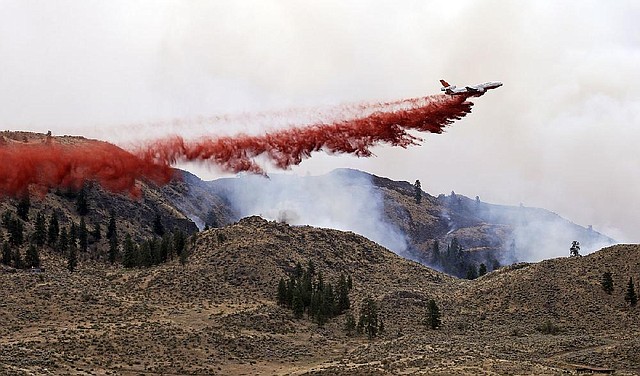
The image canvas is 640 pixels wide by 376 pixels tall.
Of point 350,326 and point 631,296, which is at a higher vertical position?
point 631,296

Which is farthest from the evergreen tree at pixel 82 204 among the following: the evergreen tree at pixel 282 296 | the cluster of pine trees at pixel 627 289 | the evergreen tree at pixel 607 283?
the evergreen tree at pixel 607 283

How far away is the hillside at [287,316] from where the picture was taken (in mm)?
75625

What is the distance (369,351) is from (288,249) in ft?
170

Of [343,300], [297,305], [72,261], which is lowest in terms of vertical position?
[297,305]

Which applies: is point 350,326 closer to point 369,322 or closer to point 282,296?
point 369,322

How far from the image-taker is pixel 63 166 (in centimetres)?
16838

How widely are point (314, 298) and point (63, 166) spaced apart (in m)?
84.0

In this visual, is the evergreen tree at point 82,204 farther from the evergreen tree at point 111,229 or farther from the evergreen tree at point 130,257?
the evergreen tree at point 130,257

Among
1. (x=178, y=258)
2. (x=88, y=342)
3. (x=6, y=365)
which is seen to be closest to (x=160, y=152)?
(x=178, y=258)

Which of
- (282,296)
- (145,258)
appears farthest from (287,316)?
(145,258)

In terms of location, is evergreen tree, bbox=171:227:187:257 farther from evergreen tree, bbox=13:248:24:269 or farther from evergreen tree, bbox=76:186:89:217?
evergreen tree, bbox=76:186:89:217

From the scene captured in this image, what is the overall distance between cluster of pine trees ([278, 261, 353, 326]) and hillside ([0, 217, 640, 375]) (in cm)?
179

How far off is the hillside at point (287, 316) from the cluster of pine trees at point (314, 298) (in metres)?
1.79

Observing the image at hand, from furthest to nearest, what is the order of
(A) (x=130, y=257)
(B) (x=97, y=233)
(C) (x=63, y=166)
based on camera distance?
1. (C) (x=63, y=166)
2. (B) (x=97, y=233)
3. (A) (x=130, y=257)
